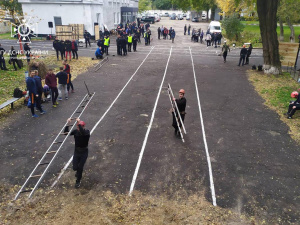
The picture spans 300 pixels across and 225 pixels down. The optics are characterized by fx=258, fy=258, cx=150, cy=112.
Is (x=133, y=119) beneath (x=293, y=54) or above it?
beneath

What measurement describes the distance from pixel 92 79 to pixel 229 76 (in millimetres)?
9679

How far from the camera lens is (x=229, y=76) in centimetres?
1861

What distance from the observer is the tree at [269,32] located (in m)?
18.1

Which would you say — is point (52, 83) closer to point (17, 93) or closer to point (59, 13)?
point (17, 93)

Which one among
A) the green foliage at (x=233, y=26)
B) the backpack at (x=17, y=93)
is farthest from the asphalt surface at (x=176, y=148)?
the green foliage at (x=233, y=26)

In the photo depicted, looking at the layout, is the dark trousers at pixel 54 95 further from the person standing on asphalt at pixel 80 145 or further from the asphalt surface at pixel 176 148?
the person standing on asphalt at pixel 80 145

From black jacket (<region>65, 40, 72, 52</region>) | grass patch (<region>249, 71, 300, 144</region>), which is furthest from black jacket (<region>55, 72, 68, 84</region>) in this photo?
grass patch (<region>249, 71, 300, 144</region>)

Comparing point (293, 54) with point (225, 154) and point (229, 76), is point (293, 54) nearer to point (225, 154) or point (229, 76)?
point (229, 76)

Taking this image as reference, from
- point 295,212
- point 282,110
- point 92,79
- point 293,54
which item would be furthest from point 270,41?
point 295,212

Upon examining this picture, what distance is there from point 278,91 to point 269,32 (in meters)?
5.76

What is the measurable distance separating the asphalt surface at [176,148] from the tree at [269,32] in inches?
192

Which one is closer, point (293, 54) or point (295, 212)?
point (295, 212)

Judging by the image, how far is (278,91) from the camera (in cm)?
1528

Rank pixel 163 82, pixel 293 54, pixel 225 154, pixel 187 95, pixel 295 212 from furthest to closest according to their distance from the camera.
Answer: pixel 293 54 → pixel 163 82 → pixel 187 95 → pixel 225 154 → pixel 295 212
